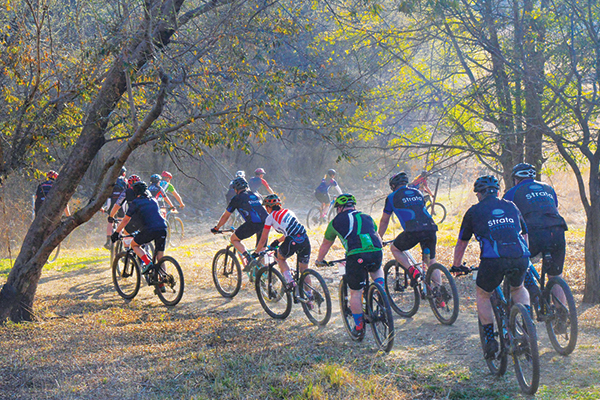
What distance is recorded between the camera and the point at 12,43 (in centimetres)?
856

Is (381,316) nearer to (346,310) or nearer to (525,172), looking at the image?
(346,310)

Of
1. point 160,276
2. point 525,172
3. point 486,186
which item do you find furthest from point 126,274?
point 525,172

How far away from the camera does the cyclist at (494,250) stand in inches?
199

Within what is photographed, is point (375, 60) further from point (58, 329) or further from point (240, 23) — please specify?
point (58, 329)

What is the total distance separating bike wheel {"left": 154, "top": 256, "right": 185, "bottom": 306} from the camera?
8.91 m

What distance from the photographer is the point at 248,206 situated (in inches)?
355

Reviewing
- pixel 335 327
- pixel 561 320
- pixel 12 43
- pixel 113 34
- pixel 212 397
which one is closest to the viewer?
pixel 212 397

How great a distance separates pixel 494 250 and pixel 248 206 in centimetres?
479

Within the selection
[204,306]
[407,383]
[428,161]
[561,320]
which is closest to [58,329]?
[204,306]

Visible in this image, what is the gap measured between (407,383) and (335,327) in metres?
2.29

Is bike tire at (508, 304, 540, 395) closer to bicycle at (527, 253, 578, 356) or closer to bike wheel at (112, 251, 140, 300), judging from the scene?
bicycle at (527, 253, 578, 356)

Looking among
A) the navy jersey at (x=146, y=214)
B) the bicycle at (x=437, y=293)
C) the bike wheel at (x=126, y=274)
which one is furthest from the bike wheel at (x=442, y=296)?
the bike wheel at (x=126, y=274)

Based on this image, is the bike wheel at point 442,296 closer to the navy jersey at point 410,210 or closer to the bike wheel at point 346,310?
the navy jersey at point 410,210

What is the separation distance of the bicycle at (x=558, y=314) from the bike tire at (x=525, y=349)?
0.74 m
